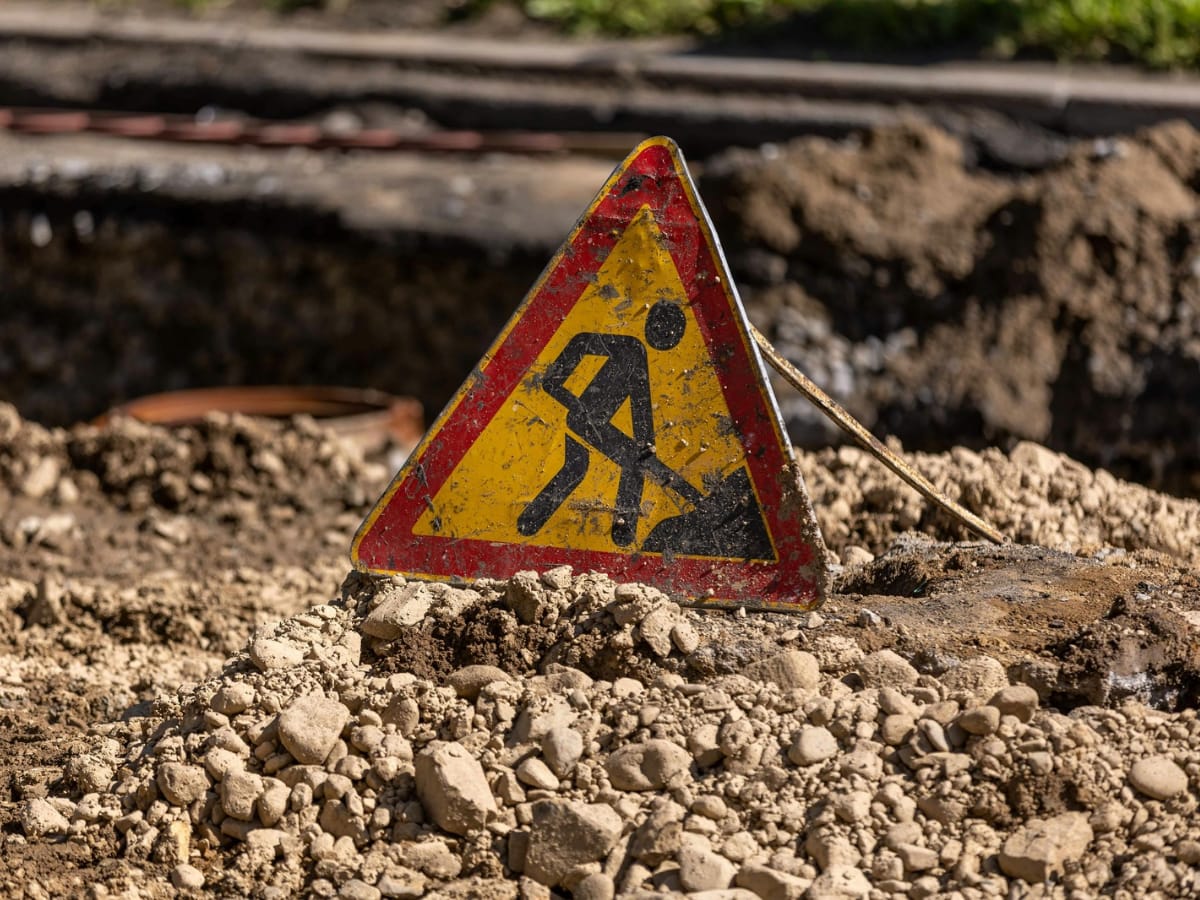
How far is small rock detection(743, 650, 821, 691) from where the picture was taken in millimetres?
2445

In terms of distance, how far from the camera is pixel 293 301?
7102 millimetres

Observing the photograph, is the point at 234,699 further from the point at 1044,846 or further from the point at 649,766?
the point at 1044,846

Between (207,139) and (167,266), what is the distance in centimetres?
106

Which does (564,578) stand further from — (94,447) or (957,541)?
(94,447)

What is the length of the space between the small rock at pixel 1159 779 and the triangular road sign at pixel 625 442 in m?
0.64

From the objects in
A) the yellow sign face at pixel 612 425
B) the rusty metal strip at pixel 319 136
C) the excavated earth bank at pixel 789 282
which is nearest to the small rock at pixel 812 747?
the yellow sign face at pixel 612 425

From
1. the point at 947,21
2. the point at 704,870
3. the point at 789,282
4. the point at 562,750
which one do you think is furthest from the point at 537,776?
the point at 947,21

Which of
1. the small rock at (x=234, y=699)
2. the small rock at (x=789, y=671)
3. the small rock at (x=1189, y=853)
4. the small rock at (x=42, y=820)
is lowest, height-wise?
the small rock at (x=42, y=820)

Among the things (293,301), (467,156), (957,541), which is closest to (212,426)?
(293,301)

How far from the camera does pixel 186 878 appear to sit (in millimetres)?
2379

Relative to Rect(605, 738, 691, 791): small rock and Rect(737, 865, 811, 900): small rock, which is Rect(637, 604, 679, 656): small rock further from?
Rect(737, 865, 811, 900): small rock

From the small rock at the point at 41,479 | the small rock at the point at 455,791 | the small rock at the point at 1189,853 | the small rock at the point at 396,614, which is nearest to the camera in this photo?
the small rock at the point at 1189,853

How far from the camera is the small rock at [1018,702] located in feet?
7.61

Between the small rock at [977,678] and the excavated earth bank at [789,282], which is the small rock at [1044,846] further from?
the excavated earth bank at [789,282]
